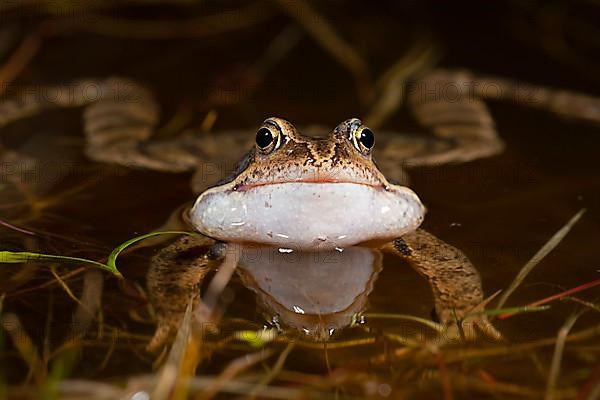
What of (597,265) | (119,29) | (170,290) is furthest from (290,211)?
(119,29)

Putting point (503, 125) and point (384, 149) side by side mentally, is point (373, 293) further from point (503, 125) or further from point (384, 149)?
point (503, 125)

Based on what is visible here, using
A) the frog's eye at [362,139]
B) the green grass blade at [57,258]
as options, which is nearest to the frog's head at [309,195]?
the frog's eye at [362,139]

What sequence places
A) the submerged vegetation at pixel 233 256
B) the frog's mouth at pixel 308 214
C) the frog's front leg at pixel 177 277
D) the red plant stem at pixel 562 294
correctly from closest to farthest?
1. the submerged vegetation at pixel 233 256
2. the frog's front leg at pixel 177 277
3. the red plant stem at pixel 562 294
4. the frog's mouth at pixel 308 214

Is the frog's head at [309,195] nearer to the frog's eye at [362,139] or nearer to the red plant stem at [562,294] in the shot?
the frog's eye at [362,139]

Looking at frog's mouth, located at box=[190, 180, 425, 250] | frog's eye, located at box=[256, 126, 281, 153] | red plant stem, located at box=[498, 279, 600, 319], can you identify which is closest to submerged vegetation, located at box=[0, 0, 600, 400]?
red plant stem, located at box=[498, 279, 600, 319]

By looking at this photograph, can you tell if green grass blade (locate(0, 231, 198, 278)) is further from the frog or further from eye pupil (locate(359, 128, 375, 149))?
eye pupil (locate(359, 128, 375, 149))

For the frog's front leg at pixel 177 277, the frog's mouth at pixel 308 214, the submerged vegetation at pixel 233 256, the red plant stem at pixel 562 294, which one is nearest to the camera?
the submerged vegetation at pixel 233 256

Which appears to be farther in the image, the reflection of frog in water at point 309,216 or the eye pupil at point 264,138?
the eye pupil at point 264,138

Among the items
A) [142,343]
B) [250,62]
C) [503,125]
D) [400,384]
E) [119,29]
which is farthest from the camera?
[119,29]
